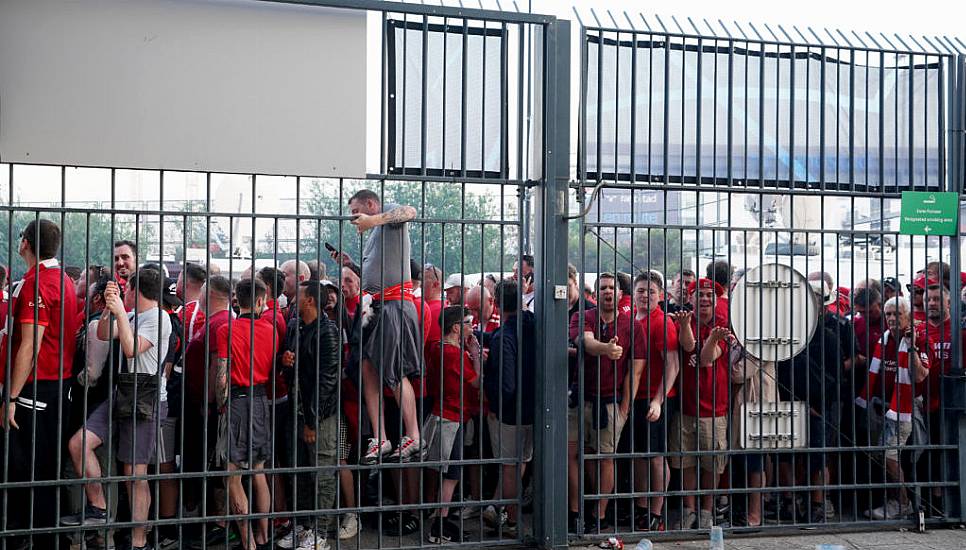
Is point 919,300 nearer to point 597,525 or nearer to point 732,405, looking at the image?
point 732,405

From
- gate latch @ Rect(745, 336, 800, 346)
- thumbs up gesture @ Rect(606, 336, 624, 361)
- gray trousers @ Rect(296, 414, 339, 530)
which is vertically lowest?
gray trousers @ Rect(296, 414, 339, 530)

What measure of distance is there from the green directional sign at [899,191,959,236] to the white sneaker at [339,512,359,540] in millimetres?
4223

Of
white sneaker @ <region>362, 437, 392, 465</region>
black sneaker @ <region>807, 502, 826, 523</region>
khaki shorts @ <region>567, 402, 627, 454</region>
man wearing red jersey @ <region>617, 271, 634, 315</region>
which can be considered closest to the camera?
white sneaker @ <region>362, 437, 392, 465</region>

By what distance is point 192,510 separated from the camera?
694 cm

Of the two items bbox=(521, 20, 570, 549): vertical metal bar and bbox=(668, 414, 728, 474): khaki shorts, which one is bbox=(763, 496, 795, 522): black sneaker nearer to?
bbox=(668, 414, 728, 474): khaki shorts

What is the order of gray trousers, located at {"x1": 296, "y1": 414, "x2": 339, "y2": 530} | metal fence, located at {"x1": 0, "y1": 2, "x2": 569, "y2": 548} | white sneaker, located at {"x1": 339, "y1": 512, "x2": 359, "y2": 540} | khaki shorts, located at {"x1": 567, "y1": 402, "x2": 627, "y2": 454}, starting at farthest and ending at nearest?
khaki shorts, located at {"x1": 567, "y1": 402, "x2": 627, "y2": 454} → white sneaker, located at {"x1": 339, "y1": 512, "x2": 359, "y2": 540} → gray trousers, located at {"x1": 296, "y1": 414, "x2": 339, "y2": 530} → metal fence, located at {"x1": 0, "y1": 2, "x2": 569, "y2": 548}

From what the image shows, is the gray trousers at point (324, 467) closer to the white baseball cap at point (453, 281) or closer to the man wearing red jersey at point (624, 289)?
the white baseball cap at point (453, 281)

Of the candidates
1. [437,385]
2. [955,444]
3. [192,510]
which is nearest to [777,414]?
[955,444]

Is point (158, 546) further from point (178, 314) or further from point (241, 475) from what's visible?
point (178, 314)

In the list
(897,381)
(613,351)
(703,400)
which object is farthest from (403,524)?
(897,381)

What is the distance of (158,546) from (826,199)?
497cm

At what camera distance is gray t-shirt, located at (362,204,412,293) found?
6.35 metres

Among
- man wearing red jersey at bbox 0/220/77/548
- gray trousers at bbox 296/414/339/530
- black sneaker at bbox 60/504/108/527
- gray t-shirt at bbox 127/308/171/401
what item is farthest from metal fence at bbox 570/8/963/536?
man wearing red jersey at bbox 0/220/77/548

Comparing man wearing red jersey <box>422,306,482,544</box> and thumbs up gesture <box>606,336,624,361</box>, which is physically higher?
thumbs up gesture <box>606,336,624,361</box>
